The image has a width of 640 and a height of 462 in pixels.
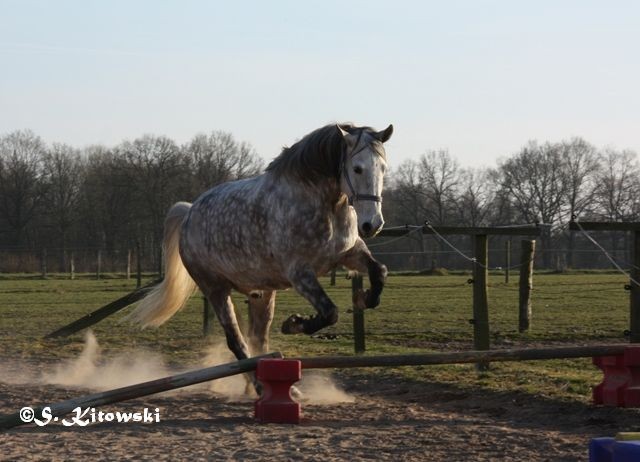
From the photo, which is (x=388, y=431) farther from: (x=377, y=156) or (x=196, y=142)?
(x=196, y=142)

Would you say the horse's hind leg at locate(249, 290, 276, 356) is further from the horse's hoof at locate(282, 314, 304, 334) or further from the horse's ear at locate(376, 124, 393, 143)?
the horse's ear at locate(376, 124, 393, 143)

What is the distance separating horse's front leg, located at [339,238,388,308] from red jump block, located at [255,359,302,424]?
43.4 inches

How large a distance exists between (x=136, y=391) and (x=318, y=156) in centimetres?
246

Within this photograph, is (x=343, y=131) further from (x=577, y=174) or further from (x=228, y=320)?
(x=577, y=174)

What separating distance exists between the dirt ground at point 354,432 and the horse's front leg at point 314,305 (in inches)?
26.3

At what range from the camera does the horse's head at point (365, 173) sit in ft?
23.8

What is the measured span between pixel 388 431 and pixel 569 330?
36.0ft

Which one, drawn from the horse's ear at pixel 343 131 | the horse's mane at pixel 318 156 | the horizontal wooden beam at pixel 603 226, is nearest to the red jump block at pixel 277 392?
the horse's mane at pixel 318 156

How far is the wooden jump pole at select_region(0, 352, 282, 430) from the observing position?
20.4 feet

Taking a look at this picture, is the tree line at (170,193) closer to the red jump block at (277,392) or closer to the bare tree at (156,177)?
the bare tree at (156,177)

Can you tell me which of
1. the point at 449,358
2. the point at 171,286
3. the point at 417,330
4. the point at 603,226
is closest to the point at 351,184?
the point at 449,358

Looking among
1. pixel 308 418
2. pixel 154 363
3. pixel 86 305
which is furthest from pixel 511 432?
pixel 86 305

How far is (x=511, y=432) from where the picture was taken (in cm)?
631

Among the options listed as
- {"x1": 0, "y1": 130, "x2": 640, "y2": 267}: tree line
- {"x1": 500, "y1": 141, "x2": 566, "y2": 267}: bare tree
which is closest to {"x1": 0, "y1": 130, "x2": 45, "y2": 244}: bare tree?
{"x1": 0, "y1": 130, "x2": 640, "y2": 267}: tree line
